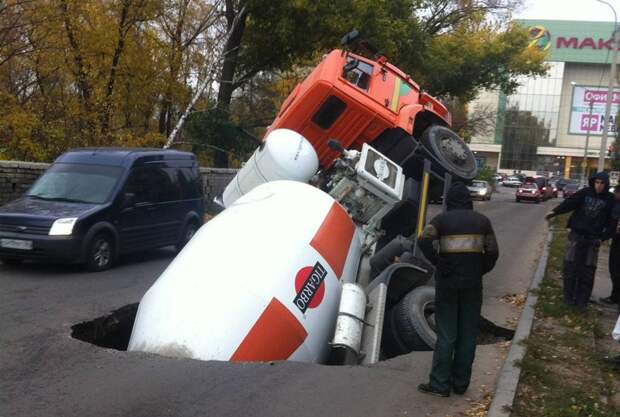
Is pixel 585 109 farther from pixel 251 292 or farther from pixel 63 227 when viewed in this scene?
pixel 251 292

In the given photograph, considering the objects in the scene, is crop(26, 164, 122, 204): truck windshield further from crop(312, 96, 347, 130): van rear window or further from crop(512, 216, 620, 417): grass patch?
crop(512, 216, 620, 417): grass patch

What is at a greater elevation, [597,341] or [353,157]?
[353,157]

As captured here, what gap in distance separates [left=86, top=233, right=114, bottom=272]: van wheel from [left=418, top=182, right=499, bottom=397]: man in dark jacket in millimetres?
6432

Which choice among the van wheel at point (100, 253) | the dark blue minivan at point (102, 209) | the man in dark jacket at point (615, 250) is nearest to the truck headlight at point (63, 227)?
the dark blue minivan at point (102, 209)

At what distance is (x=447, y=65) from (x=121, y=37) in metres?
19.5

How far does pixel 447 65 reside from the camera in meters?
32.5

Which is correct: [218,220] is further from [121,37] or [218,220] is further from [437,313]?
[121,37]

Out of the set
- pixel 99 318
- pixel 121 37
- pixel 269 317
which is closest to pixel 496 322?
pixel 269 317

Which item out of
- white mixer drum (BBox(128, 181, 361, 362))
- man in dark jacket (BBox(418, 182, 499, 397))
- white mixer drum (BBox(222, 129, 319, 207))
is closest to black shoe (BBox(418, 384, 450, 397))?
man in dark jacket (BBox(418, 182, 499, 397))

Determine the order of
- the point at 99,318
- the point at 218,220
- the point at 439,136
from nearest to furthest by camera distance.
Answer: the point at 218,220, the point at 99,318, the point at 439,136

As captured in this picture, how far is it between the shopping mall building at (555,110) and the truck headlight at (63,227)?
288 ft

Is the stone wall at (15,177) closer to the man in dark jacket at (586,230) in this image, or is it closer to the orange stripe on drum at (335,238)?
the orange stripe on drum at (335,238)

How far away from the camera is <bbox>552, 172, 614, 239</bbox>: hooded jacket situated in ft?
26.5

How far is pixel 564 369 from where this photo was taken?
6.02 m
